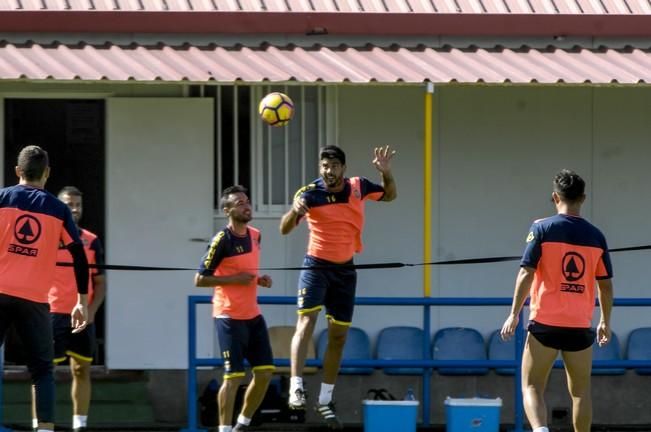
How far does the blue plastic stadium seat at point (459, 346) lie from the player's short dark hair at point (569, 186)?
117 inches

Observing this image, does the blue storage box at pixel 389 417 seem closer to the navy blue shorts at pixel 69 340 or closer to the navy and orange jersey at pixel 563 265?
the navy and orange jersey at pixel 563 265

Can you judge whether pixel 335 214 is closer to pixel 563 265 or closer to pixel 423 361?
pixel 423 361

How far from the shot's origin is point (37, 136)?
1226 cm

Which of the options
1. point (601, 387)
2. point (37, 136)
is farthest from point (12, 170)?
point (601, 387)

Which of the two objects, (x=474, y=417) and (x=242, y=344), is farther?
(x=474, y=417)

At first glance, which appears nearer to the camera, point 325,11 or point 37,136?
point 325,11

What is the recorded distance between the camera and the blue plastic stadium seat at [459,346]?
1168cm

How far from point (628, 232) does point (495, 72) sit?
7.38 feet

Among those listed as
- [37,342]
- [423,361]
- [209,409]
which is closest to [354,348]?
[423,361]

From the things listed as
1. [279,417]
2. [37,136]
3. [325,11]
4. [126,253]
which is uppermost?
[325,11]

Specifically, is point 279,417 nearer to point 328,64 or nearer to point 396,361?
point 396,361

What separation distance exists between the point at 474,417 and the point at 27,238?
371 cm

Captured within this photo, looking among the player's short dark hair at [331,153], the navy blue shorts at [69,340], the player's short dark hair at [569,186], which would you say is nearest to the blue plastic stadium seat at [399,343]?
the player's short dark hair at [331,153]

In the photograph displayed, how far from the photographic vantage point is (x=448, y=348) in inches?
463
